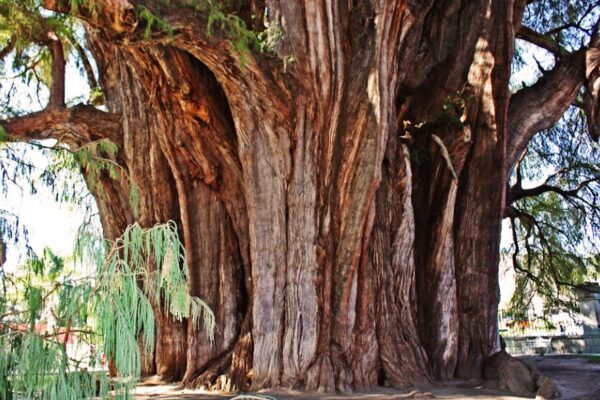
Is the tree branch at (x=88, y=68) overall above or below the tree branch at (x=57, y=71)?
above

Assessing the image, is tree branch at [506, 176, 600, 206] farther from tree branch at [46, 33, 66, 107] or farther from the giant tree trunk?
tree branch at [46, 33, 66, 107]

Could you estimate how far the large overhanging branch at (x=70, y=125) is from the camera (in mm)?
6105

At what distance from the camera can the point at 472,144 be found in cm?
667

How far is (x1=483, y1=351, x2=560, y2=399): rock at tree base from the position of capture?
204 inches

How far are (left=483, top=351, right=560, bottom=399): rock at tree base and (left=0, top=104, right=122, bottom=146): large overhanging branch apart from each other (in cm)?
439

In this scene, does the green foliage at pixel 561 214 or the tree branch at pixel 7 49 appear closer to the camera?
the tree branch at pixel 7 49

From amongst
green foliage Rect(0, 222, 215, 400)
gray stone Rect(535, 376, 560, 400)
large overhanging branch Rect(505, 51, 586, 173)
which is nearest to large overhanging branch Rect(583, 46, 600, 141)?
large overhanging branch Rect(505, 51, 586, 173)

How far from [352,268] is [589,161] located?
236 inches

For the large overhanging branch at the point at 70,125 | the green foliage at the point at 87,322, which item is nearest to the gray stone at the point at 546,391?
the green foliage at the point at 87,322

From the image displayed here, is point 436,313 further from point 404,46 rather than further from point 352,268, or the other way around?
point 404,46

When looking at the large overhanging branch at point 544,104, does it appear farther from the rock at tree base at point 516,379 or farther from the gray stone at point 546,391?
the gray stone at point 546,391

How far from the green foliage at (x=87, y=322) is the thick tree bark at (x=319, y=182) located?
239 cm

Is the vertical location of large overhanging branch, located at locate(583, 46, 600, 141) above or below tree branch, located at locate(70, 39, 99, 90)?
below

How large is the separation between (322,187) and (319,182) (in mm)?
54
